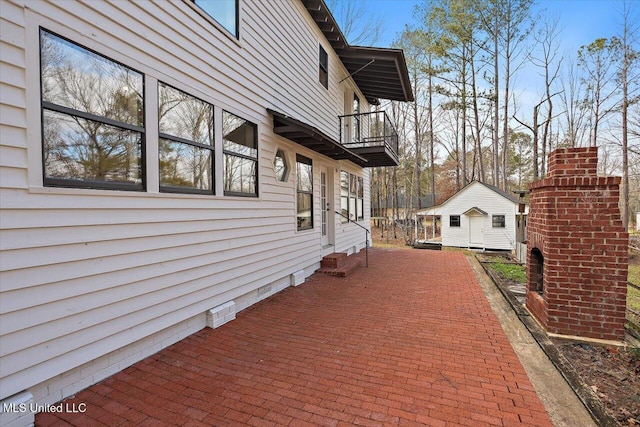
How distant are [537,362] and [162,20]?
5.13 metres

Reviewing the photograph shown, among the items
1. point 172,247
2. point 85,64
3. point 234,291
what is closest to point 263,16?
point 85,64

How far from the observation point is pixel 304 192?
657 centimetres

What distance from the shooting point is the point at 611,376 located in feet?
9.03

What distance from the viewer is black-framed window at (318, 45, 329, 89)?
7636 mm

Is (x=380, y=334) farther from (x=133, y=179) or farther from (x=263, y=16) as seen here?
(x=263, y=16)

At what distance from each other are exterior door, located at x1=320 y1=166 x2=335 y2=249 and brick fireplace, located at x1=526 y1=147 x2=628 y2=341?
4892mm

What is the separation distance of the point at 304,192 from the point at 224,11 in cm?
348

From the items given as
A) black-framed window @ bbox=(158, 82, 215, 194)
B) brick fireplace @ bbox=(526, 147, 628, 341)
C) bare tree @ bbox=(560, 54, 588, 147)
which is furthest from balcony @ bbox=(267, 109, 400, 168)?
bare tree @ bbox=(560, 54, 588, 147)

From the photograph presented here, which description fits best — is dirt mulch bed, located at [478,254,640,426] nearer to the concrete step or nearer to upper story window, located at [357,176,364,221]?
the concrete step

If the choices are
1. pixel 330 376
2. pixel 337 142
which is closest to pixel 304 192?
pixel 337 142

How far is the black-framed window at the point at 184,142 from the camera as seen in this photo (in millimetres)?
3209

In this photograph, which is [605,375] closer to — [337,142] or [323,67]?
[337,142]

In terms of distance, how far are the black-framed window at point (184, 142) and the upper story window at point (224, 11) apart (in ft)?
4.03

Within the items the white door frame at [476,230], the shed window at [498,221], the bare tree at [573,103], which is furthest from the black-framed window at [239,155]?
the bare tree at [573,103]
